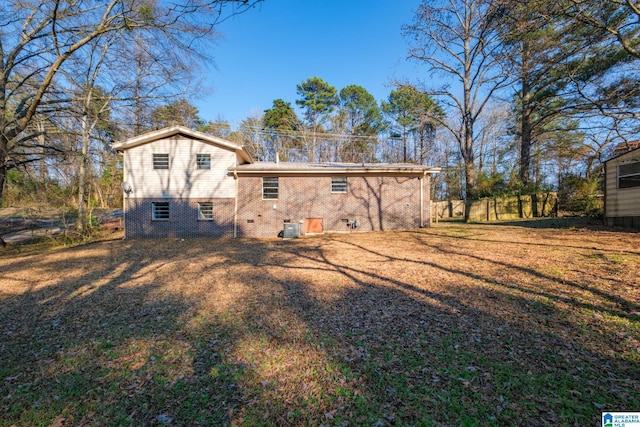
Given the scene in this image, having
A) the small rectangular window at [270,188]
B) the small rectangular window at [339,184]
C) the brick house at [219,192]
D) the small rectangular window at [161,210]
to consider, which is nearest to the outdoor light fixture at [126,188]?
the brick house at [219,192]

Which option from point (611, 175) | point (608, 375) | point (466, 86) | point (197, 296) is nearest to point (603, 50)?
point (611, 175)

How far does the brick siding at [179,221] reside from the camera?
556 inches

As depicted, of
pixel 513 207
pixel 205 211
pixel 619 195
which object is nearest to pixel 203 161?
pixel 205 211

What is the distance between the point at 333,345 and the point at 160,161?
14.4 metres

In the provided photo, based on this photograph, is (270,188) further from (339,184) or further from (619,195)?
(619,195)

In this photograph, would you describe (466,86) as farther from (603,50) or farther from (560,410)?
(560,410)

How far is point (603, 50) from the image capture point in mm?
12148

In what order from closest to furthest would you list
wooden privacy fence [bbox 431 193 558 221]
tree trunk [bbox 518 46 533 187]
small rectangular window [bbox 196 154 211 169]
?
small rectangular window [bbox 196 154 211 169], tree trunk [bbox 518 46 533 187], wooden privacy fence [bbox 431 193 558 221]

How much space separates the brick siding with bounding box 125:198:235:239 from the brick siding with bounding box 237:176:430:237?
828 mm

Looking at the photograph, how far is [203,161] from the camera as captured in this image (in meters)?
14.4

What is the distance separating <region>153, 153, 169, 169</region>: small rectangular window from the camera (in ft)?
46.6

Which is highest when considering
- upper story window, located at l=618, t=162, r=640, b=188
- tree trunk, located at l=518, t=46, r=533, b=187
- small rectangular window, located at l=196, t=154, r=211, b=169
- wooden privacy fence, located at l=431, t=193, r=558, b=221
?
tree trunk, located at l=518, t=46, r=533, b=187

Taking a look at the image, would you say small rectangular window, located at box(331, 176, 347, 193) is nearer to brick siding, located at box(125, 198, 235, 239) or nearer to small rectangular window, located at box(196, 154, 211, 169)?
brick siding, located at box(125, 198, 235, 239)

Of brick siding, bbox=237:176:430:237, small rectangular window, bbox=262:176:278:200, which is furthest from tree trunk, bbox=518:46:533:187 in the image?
small rectangular window, bbox=262:176:278:200
